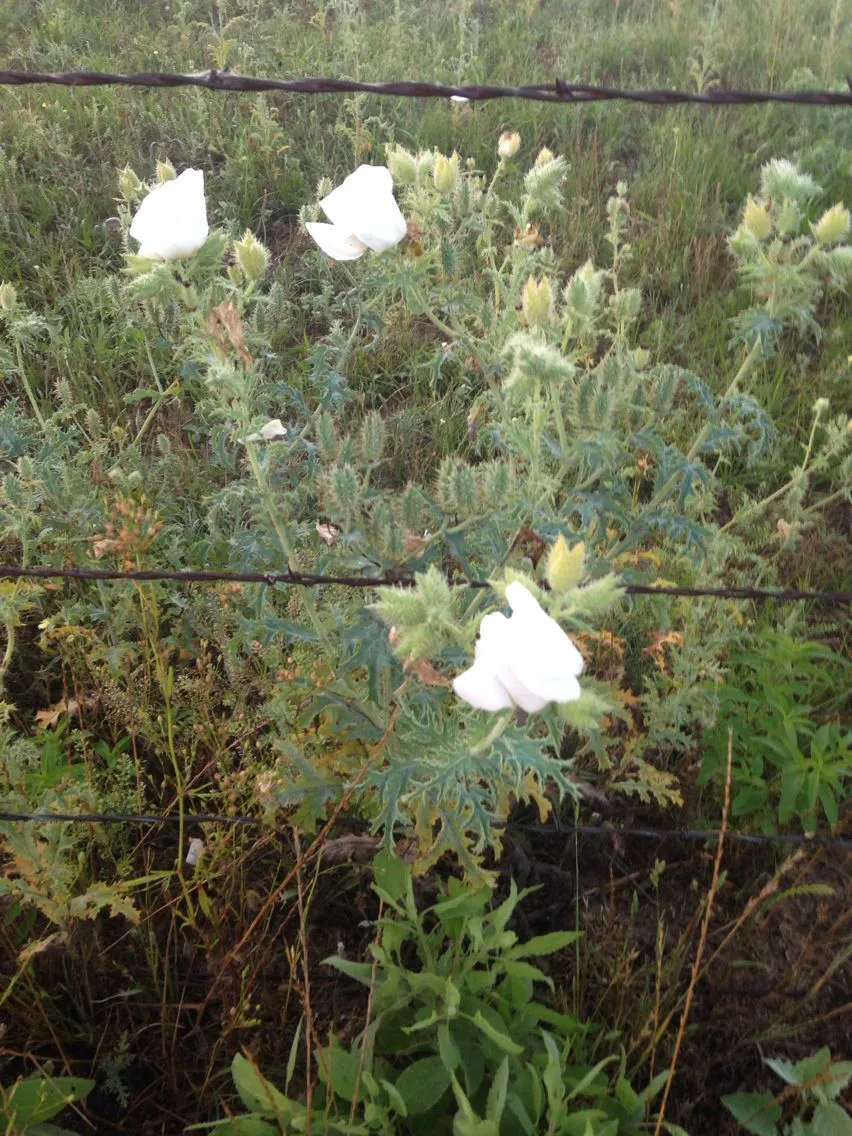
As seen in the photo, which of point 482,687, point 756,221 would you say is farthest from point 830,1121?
point 756,221

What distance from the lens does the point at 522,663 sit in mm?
937

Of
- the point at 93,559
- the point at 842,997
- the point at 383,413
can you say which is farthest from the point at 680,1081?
the point at 383,413

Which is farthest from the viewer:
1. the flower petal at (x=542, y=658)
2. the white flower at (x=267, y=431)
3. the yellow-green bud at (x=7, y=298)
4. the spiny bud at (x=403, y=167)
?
the yellow-green bud at (x=7, y=298)

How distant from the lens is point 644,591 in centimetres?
144

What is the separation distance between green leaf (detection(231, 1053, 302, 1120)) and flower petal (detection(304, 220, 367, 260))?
48.4 inches

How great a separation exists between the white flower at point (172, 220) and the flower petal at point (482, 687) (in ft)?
2.43

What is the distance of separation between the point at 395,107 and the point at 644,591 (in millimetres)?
3637

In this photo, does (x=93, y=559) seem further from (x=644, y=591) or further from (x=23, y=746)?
(x=644, y=591)

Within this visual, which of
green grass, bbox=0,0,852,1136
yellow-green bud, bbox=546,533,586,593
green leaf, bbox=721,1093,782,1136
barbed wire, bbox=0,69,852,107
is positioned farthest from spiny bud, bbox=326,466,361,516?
green leaf, bbox=721,1093,782,1136

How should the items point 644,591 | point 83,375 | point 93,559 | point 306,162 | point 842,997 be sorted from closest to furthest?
point 644,591 < point 842,997 < point 93,559 < point 83,375 < point 306,162

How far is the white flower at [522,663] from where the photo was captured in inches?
36.8

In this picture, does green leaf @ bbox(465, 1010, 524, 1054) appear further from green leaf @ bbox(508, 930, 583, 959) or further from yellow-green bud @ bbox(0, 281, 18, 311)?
yellow-green bud @ bbox(0, 281, 18, 311)

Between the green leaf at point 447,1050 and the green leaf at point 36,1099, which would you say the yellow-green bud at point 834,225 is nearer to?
the green leaf at point 447,1050

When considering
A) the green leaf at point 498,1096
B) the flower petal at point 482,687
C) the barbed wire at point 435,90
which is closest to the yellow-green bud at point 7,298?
the barbed wire at point 435,90
